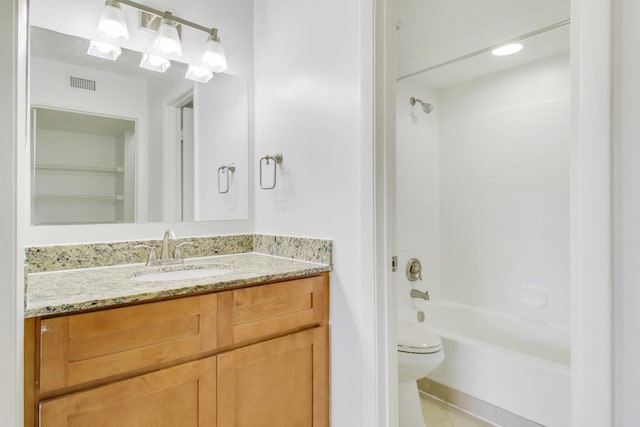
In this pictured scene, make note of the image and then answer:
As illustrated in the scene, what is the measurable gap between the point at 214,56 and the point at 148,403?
1578 mm

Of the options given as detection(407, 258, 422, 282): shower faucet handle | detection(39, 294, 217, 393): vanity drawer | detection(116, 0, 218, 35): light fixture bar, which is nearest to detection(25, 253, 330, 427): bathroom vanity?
detection(39, 294, 217, 393): vanity drawer

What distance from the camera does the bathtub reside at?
5.80 feet

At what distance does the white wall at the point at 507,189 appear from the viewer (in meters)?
2.40

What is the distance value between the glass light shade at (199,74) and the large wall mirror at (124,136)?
0.02 meters

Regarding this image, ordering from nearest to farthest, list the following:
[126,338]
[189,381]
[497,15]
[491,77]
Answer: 1. [126,338]
2. [189,381]
3. [497,15]
4. [491,77]

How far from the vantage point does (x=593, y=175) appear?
823 mm

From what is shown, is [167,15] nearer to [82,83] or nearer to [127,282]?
[82,83]

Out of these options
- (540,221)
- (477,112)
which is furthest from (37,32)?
(540,221)

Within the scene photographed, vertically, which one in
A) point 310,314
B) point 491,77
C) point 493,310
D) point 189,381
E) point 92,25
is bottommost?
point 493,310

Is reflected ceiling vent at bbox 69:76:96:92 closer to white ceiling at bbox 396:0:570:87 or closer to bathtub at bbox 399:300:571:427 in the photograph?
white ceiling at bbox 396:0:570:87

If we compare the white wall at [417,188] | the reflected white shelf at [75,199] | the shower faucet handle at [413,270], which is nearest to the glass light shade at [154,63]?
the reflected white shelf at [75,199]

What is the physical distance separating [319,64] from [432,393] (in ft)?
6.68

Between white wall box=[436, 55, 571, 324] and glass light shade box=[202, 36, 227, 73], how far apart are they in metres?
1.92
